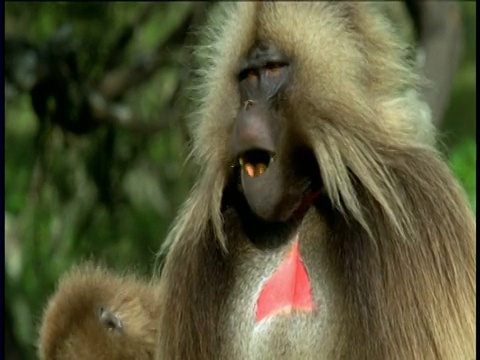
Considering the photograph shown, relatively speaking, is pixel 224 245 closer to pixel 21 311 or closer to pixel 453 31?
pixel 453 31

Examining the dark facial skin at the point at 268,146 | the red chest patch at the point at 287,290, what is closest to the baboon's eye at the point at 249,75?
the dark facial skin at the point at 268,146

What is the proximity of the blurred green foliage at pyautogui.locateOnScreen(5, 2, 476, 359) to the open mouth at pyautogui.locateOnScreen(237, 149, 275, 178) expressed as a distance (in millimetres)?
3307

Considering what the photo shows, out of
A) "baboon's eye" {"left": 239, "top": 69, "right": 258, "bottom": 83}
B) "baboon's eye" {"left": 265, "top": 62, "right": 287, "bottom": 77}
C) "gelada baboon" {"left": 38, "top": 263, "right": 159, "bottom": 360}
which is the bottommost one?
"gelada baboon" {"left": 38, "top": 263, "right": 159, "bottom": 360}

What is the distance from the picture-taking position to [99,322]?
462cm

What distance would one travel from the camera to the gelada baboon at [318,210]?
3.66m

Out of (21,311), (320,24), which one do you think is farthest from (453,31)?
(21,311)

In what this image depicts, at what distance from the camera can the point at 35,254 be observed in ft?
23.6

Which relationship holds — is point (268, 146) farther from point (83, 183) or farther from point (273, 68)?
point (83, 183)

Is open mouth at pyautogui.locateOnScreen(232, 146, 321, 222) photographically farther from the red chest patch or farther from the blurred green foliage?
the blurred green foliage

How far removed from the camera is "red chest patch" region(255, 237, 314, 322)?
376 centimetres

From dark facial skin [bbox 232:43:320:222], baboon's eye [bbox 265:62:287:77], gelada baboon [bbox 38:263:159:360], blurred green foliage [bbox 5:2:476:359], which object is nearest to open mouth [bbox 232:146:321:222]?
dark facial skin [bbox 232:43:320:222]

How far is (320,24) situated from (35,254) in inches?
149

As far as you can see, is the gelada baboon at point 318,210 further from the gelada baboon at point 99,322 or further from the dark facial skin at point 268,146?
the gelada baboon at point 99,322

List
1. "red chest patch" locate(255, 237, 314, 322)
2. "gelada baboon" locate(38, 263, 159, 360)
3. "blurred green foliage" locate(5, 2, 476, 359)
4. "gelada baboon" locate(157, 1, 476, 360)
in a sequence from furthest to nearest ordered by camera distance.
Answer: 1. "blurred green foliage" locate(5, 2, 476, 359)
2. "gelada baboon" locate(38, 263, 159, 360)
3. "red chest patch" locate(255, 237, 314, 322)
4. "gelada baboon" locate(157, 1, 476, 360)
